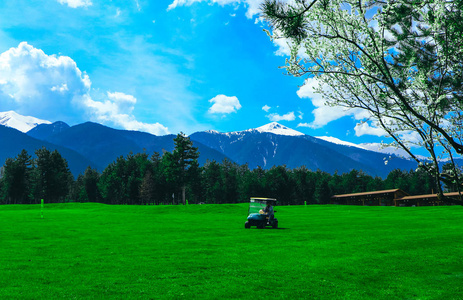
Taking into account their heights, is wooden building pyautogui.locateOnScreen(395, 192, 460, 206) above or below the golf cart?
below

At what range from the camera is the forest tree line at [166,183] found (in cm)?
11158

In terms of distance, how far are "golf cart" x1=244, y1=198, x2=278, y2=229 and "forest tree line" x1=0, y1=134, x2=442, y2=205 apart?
206 feet

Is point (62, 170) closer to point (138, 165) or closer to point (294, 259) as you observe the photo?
point (138, 165)

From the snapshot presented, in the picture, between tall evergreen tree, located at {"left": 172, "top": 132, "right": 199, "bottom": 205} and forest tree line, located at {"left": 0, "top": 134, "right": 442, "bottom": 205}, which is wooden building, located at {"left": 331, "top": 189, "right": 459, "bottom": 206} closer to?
forest tree line, located at {"left": 0, "top": 134, "right": 442, "bottom": 205}

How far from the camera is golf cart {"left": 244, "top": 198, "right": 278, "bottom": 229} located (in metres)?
30.4

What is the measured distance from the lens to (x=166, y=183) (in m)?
125

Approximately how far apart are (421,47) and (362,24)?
3.16 m

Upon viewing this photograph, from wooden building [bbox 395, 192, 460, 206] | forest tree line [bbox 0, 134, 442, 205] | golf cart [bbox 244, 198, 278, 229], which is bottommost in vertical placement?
wooden building [bbox 395, 192, 460, 206]

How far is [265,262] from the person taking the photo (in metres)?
15.1

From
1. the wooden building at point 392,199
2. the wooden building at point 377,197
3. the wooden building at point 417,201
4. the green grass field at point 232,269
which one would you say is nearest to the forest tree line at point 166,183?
the wooden building at point 377,197

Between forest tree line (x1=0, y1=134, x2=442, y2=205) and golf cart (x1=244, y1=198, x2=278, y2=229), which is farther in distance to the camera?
forest tree line (x1=0, y1=134, x2=442, y2=205)

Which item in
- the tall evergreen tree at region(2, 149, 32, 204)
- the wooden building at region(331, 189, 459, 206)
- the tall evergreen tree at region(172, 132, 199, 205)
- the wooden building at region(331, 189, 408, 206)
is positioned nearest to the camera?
the tall evergreen tree at region(172, 132, 199, 205)

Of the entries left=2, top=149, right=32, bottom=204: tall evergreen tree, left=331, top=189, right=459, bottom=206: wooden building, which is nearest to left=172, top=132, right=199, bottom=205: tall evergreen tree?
left=2, top=149, right=32, bottom=204: tall evergreen tree

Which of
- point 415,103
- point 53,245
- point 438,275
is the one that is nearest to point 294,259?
point 438,275
